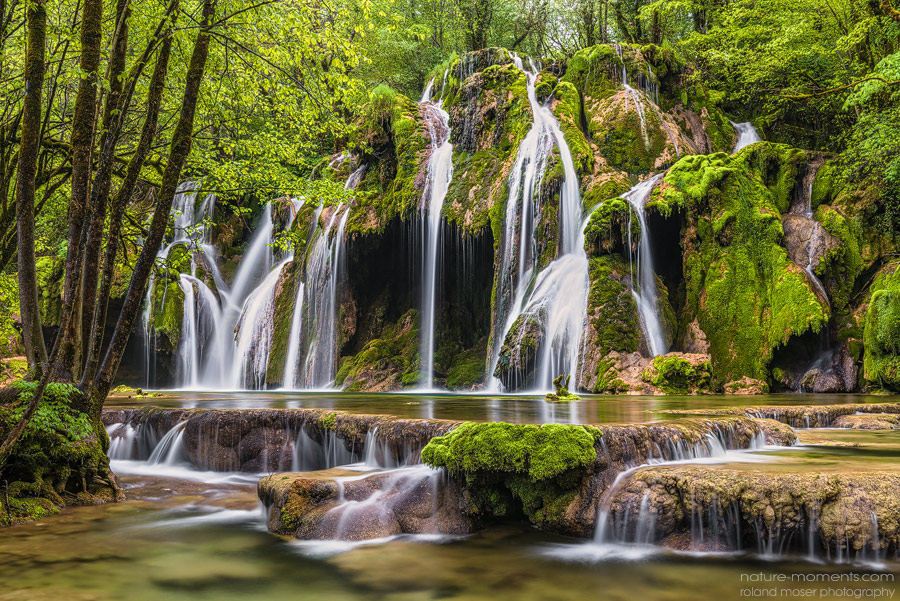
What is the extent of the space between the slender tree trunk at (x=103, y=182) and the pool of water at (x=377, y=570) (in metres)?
2.11

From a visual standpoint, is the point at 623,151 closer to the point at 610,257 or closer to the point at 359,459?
the point at 610,257

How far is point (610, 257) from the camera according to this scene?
1548 cm

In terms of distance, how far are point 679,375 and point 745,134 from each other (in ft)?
45.3

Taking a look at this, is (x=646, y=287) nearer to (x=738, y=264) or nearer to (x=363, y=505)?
(x=738, y=264)

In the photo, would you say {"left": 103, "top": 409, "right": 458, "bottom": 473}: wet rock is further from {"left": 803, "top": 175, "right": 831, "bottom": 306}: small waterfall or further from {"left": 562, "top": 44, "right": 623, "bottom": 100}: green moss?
{"left": 562, "top": 44, "right": 623, "bottom": 100}: green moss

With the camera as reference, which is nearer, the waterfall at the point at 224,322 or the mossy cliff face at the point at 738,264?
the mossy cliff face at the point at 738,264

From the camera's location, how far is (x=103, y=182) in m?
5.82

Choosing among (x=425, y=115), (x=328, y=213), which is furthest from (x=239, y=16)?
(x=425, y=115)

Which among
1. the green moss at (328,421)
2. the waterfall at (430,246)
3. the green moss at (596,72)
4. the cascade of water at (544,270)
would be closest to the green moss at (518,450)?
the green moss at (328,421)

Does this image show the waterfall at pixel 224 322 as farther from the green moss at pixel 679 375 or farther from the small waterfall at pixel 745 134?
the small waterfall at pixel 745 134

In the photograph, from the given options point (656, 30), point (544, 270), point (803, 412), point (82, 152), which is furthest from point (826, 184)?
point (82, 152)

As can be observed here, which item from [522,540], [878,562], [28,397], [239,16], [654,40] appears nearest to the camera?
[878,562]

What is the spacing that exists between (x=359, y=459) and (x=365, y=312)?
14.7 m

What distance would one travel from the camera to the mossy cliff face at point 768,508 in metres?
4.22
